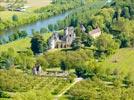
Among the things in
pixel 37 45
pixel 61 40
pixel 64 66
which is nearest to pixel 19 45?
pixel 37 45

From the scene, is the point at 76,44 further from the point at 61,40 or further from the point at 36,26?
the point at 36,26

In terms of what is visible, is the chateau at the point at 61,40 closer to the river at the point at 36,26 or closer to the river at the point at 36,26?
the river at the point at 36,26

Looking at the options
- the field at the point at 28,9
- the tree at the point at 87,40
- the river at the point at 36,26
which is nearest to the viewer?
the tree at the point at 87,40

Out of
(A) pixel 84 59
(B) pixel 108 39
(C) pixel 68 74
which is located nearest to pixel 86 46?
(B) pixel 108 39

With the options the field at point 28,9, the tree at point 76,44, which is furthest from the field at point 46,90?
the field at point 28,9

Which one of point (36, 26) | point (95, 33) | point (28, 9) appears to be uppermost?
point (28, 9)

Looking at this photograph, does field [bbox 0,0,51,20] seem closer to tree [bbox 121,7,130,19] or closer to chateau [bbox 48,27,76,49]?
tree [bbox 121,7,130,19]

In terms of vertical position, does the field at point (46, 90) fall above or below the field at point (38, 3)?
below
